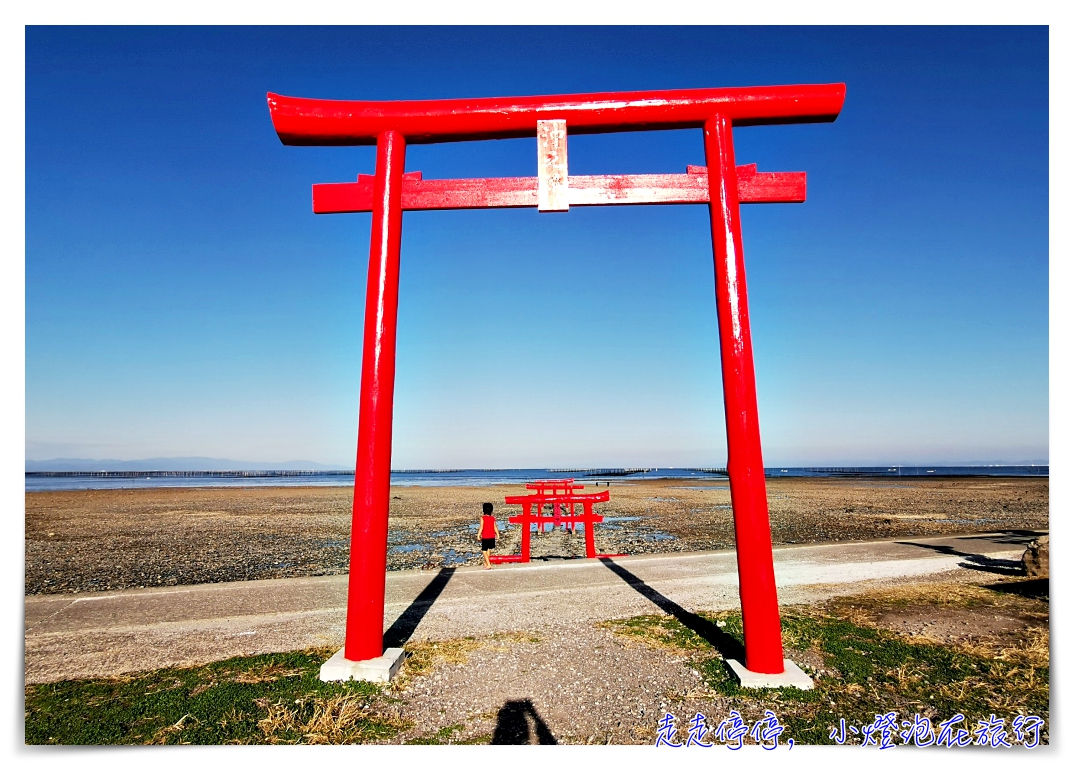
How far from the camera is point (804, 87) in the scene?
458 cm

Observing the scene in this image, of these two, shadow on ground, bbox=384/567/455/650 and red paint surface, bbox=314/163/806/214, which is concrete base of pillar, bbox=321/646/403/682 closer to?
shadow on ground, bbox=384/567/455/650

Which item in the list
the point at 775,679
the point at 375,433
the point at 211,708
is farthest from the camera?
the point at 375,433

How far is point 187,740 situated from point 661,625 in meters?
4.07

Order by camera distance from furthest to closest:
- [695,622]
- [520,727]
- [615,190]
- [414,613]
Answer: [414,613] < [695,622] < [615,190] < [520,727]

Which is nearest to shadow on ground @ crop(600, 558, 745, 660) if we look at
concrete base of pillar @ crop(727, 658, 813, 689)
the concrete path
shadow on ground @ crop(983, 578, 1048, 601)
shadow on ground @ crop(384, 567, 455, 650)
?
Result: the concrete path

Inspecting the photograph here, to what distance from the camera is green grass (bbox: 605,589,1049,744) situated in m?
3.76

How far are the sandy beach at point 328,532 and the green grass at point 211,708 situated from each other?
5323 mm

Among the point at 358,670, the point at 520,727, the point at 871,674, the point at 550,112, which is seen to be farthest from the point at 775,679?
the point at 550,112

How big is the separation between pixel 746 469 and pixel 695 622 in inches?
95.1

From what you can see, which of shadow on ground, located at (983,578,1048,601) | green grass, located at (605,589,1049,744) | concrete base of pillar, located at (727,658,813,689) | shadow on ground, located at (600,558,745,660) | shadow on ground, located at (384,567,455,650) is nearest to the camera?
green grass, located at (605,589,1049,744)

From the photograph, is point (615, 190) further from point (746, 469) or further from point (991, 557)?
point (991, 557)

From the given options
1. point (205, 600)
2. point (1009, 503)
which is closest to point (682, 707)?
point (205, 600)

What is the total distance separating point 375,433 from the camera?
4422 mm

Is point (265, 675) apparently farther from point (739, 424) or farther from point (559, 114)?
point (559, 114)
